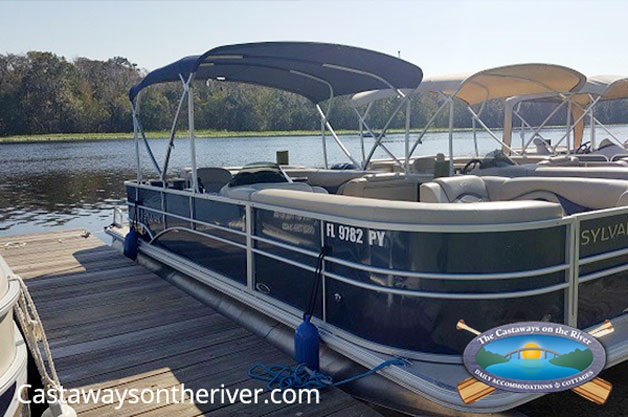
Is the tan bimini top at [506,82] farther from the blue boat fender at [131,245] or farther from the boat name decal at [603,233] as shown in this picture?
the boat name decal at [603,233]

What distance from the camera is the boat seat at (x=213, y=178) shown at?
5684mm

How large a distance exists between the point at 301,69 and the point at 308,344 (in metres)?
3.67

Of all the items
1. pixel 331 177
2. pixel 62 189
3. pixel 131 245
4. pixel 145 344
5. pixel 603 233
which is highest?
pixel 331 177

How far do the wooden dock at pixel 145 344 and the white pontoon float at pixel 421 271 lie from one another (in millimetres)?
232

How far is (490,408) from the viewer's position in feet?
7.98

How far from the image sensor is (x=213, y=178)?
226 inches

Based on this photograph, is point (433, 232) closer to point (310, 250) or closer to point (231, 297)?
point (310, 250)

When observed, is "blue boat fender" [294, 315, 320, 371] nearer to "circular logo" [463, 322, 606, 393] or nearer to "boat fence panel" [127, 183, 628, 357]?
"boat fence panel" [127, 183, 628, 357]

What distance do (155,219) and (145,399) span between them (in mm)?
3143

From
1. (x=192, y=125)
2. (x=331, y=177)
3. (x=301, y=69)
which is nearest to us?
(x=192, y=125)

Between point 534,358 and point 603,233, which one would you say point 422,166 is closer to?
point 603,233

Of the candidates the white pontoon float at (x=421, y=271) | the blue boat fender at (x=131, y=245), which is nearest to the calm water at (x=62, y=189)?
the blue boat fender at (x=131, y=245)

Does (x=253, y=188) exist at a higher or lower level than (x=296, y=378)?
higher

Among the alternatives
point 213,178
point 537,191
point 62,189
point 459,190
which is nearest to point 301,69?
point 213,178
